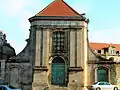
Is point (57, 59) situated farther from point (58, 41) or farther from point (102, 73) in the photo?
point (102, 73)

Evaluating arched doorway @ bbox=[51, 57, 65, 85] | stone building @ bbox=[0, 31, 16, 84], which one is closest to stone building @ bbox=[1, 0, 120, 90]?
arched doorway @ bbox=[51, 57, 65, 85]

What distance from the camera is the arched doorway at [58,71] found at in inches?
1543

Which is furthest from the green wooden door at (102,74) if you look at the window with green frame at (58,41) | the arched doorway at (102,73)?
the window with green frame at (58,41)

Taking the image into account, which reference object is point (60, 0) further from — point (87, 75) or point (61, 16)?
point (87, 75)

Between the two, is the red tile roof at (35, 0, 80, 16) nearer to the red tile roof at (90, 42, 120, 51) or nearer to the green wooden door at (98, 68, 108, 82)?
the green wooden door at (98, 68, 108, 82)

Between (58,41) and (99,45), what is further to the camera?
(99,45)

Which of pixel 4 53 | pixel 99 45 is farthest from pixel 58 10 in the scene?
pixel 99 45

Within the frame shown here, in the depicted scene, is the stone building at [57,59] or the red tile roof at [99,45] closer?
the stone building at [57,59]

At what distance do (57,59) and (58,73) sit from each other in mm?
1771

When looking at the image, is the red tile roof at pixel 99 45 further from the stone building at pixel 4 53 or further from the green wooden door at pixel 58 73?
the green wooden door at pixel 58 73

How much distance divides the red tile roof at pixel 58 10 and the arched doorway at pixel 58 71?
590 centimetres

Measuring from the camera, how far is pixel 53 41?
39781 mm

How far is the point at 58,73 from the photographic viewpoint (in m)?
39.4

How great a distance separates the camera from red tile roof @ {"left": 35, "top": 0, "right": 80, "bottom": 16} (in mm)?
40406
